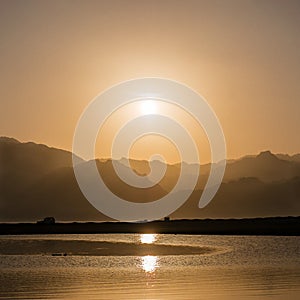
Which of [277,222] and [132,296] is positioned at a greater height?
[277,222]

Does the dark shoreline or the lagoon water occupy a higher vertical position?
the dark shoreline

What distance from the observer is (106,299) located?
31891 mm

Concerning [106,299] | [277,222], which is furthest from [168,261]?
[277,222]

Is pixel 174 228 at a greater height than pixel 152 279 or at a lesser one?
greater

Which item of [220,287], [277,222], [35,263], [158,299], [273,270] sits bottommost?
[158,299]

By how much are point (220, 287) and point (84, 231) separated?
150m

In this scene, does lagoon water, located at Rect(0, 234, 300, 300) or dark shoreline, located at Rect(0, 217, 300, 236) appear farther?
dark shoreline, located at Rect(0, 217, 300, 236)

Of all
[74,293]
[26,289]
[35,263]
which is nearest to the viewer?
[74,293]

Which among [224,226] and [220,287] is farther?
[224,226]

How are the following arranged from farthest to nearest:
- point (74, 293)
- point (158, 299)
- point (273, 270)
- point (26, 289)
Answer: point (273, 270) < point (26, 289) < point (74, 293) < point (158, 299)

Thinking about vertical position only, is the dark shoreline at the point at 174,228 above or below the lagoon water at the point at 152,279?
above

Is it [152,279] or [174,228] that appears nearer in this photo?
[152,279]

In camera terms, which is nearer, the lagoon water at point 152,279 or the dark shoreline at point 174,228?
the lagoon water at point 152,279

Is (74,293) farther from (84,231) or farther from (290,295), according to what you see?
(84,231)
